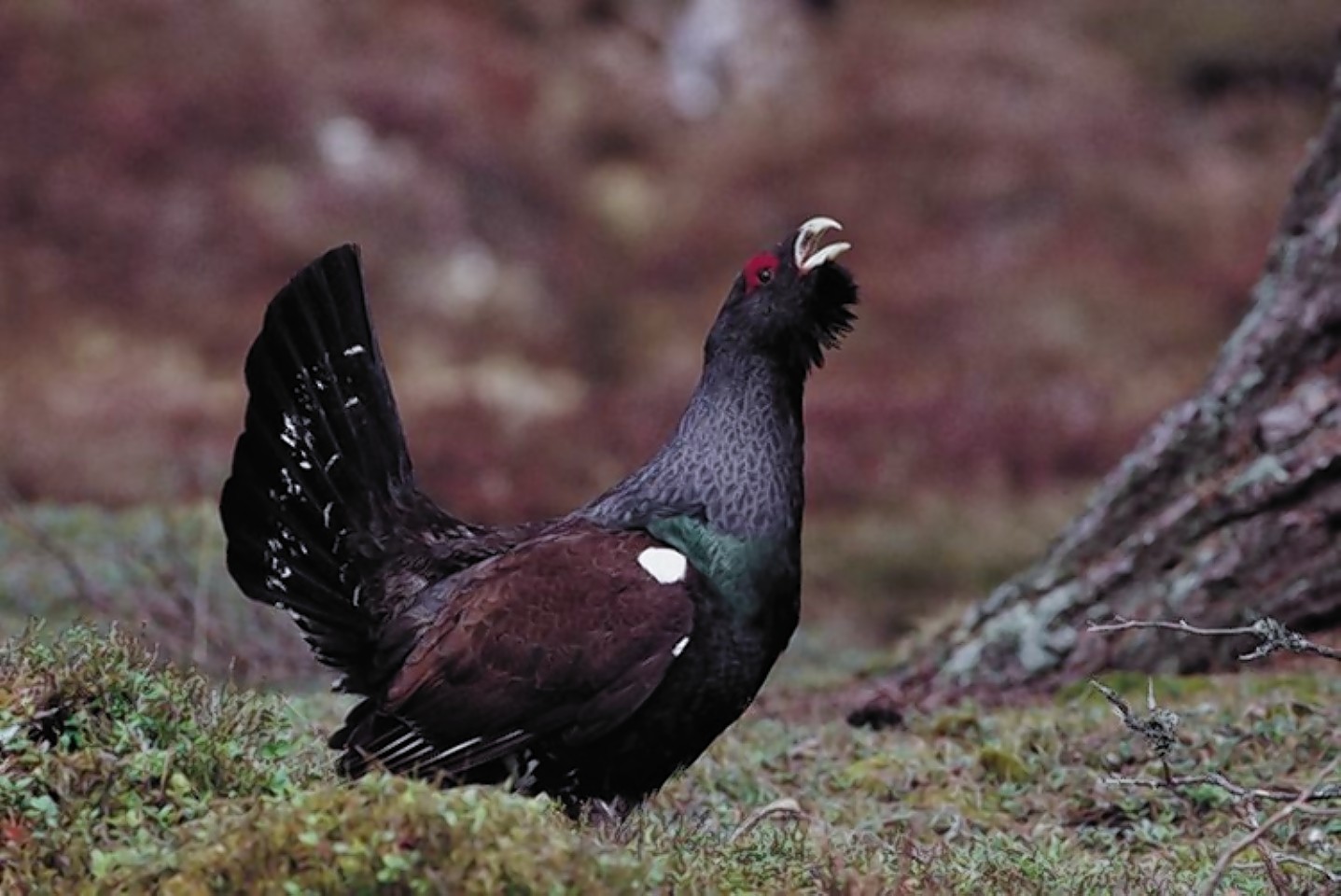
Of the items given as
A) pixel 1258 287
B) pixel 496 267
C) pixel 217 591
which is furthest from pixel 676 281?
pixel 1258 287

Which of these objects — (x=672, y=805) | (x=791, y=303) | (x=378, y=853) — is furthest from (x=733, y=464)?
(x=378, y=853)

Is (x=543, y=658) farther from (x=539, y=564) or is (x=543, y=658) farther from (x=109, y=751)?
(x=109, y=751)

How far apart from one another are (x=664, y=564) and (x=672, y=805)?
154 centimetres

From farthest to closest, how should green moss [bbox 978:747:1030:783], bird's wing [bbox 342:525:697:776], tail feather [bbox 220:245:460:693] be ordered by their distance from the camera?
green moss [bbox 978:747:1030:783]
tail feather [bbox 220:245:460:693]
bird's wing [bbox 342:525:697:776]

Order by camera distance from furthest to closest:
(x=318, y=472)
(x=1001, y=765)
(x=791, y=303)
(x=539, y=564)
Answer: (x=1001, y=765), (x=791, y=303), (x=318, y=472), (x=539, y=564)

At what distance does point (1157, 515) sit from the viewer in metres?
9.23

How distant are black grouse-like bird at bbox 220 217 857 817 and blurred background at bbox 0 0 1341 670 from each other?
10.1 m

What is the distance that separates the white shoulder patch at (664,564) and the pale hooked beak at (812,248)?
1.12 meters

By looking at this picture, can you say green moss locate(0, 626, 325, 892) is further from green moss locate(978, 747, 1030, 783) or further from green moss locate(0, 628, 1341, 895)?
green moss locate(978, 747, 1030, 783)

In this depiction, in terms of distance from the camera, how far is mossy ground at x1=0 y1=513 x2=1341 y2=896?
3752 mm

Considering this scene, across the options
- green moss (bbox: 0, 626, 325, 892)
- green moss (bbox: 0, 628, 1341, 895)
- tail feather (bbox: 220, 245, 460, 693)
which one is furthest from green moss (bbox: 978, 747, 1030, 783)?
green moss (bbox: 0, 626, 325, 892)

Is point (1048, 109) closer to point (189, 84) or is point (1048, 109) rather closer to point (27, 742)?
point (189, 84)

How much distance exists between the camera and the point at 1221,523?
8805 millimetres

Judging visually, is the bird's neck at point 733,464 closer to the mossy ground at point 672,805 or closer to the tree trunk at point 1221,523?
the mossy ground at point 672,805
